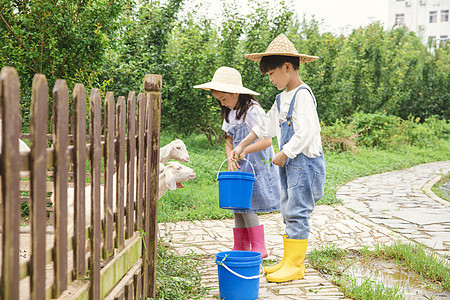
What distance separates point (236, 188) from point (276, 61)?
1107 millimetres

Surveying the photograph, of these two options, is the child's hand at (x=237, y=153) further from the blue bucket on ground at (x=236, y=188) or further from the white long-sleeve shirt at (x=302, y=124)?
the white long-sleeve shirt at (x=302, y=124)

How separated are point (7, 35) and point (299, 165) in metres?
3.76

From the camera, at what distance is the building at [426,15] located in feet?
149

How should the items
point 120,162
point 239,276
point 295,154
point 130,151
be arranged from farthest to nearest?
point 295,154
point 239,276
point 130,151
point 120,162

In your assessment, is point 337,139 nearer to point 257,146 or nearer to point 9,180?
point 257,146

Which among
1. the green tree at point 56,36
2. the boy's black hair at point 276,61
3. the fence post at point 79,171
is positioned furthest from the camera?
the green tree at point 56,36

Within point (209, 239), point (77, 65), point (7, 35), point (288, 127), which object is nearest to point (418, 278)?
point (288, 127)

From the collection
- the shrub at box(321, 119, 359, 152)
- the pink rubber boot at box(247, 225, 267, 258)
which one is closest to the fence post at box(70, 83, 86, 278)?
the pink rubber boot at box(247, 225, 267, 258)

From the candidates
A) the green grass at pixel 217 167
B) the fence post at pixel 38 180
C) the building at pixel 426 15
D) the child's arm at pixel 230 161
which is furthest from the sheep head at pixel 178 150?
the building at pixel 426 15

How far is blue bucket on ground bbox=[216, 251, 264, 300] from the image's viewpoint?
3.20m

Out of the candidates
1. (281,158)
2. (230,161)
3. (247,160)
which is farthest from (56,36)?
(281,158)

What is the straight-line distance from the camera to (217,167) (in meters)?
9.05

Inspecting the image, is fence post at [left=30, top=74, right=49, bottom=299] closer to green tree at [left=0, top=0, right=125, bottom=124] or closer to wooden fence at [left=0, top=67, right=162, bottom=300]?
wooden fence at [left=0, top=67, right=162, bottom=300]

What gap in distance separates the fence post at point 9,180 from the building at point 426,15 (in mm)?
48622
